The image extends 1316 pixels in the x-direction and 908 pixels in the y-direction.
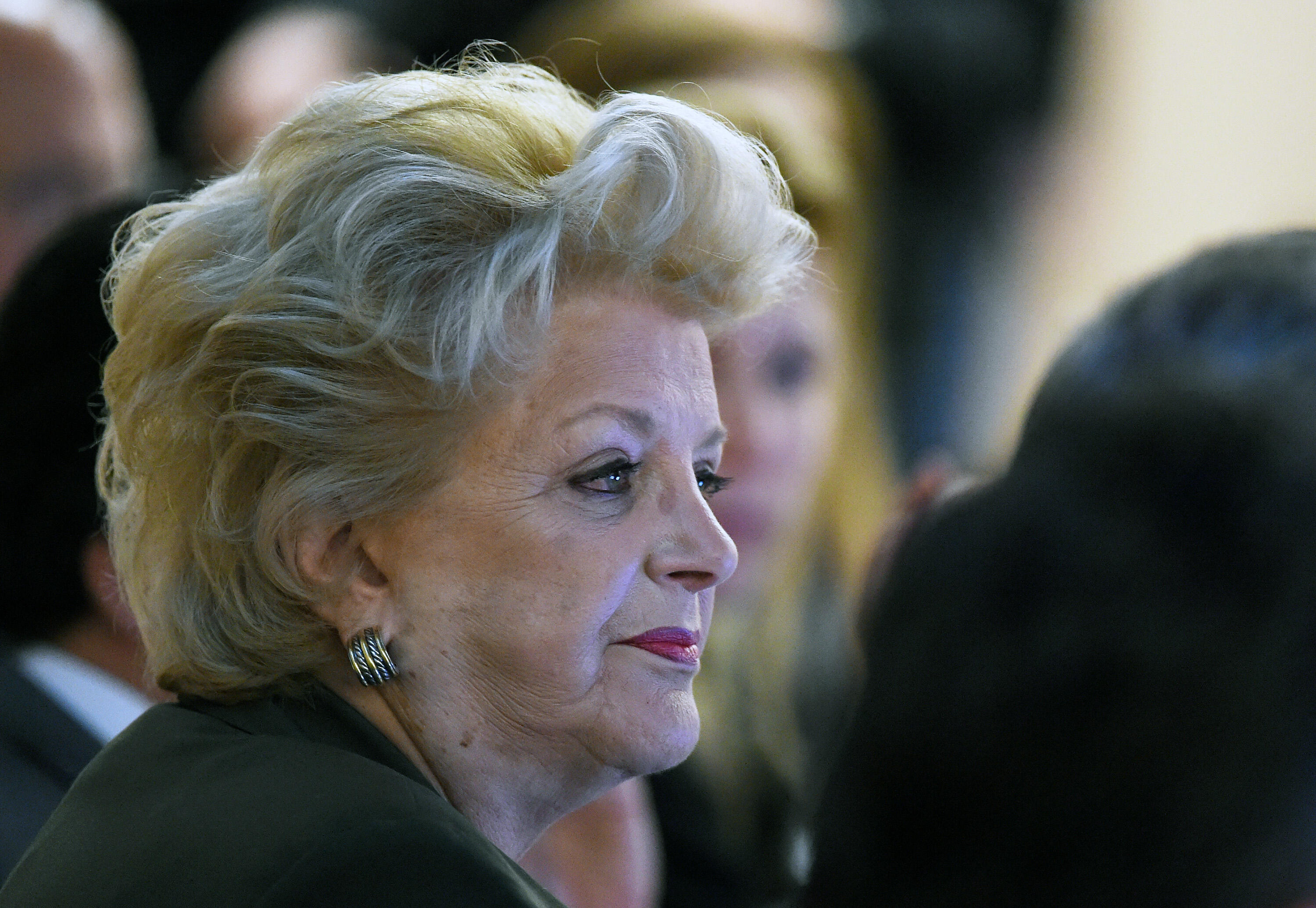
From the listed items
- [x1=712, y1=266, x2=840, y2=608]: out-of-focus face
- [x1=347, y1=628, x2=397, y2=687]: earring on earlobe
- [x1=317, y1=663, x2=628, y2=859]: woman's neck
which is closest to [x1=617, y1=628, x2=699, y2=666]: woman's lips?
[x1=317, y1=663, x2=628, y2=859]: woman's neck

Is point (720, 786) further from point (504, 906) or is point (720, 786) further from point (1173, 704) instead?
point (1173, 704)

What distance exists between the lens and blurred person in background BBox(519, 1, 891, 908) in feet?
10.8

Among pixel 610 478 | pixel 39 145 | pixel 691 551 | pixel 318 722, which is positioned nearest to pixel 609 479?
pixel 610 478

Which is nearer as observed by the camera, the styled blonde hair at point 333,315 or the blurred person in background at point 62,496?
the styled blonde hair at point 333,315

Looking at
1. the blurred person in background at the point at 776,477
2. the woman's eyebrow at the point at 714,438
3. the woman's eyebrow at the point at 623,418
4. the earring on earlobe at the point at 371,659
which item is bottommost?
the blurred person in background at the point at 776,477

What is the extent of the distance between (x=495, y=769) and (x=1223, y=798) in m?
1.07

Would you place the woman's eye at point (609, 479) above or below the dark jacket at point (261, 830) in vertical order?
above

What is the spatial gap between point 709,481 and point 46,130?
2523 mm

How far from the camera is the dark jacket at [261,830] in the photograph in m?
1.38

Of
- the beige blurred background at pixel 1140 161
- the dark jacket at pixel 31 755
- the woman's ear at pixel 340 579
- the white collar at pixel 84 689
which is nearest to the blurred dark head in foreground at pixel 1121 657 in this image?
the woman's ear at pixel 340 579

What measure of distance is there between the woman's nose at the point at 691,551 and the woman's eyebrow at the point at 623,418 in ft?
0.30

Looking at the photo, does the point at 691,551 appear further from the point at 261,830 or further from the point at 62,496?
the point at 62,496

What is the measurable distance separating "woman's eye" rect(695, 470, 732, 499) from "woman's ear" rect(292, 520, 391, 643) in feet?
1.38

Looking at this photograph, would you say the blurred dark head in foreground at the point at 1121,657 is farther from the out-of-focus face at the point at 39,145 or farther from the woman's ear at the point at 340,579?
the out-of-focus face at the point at 39,145
